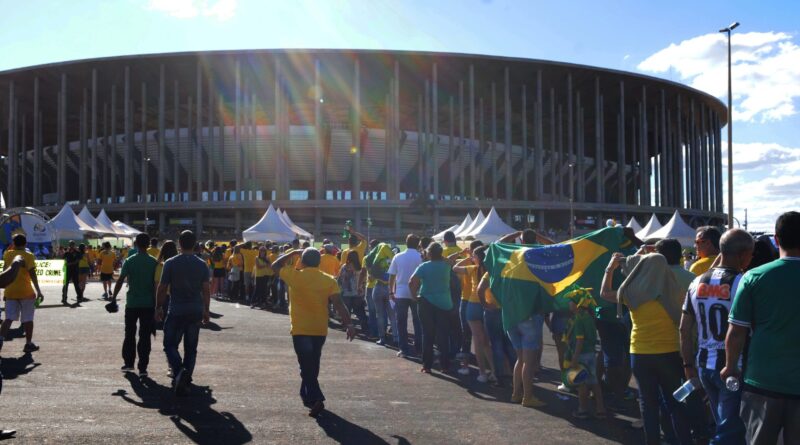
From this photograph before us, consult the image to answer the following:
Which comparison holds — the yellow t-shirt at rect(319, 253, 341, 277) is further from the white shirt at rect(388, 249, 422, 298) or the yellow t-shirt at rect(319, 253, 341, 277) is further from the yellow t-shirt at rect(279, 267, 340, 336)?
the yellow t-shirt at rect(279, 267, 340, 336)

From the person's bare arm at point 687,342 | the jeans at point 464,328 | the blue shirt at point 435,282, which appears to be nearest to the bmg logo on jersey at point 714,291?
the person's bare arm at point 687,342

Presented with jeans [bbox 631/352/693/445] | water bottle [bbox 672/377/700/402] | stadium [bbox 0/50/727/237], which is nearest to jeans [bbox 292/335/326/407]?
jeans [bbox 631/352/693/445]

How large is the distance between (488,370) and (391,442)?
401 centimetres

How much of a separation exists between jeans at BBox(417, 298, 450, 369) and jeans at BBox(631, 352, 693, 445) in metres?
4.16

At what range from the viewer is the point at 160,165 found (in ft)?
215

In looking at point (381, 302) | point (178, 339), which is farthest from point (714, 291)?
point (381, 302)

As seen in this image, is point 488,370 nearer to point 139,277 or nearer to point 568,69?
point 139,277

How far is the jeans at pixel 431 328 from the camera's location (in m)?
9.05

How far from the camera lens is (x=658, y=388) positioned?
Result: 5.11 m

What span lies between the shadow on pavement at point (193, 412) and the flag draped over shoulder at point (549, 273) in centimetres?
316

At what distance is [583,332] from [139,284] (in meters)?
5.75

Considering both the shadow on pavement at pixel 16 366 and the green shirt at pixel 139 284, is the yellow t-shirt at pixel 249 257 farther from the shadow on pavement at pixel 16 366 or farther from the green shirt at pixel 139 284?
the green shirt at pixel 139 284

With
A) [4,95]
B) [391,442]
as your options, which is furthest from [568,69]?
[391,442]

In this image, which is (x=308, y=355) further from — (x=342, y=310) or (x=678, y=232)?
(x=678, y=232)
